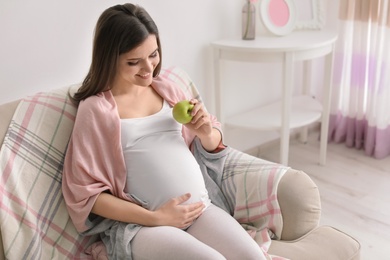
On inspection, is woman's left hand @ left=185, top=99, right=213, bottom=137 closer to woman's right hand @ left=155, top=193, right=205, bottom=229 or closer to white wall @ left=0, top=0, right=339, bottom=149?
woman's right hand @ left=155, top=193, right=205, bottom=229

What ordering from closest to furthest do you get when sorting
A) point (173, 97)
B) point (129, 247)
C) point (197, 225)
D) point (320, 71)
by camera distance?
point (129, 247) < point (197, 225) < point (173, 97) < point (320, 71)

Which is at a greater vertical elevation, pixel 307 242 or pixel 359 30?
pixel 359 30

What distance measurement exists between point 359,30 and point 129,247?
1.95 m

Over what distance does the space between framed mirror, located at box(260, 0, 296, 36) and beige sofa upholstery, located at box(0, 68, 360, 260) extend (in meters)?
1.13

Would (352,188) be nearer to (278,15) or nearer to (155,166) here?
(278,15)

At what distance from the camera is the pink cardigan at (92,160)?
155cm

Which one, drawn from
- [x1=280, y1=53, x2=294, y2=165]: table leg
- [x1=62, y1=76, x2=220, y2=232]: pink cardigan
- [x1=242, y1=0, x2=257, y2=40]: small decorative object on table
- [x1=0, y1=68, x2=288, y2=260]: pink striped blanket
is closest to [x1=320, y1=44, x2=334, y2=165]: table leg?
[x1=280, y1=53, x2=294, y2=165]: table leg

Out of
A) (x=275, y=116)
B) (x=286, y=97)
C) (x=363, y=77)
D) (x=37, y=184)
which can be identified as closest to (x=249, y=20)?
(x=286, y=97)

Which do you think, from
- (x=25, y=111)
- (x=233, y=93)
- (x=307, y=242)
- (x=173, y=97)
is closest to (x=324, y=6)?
(x=233, y=93)

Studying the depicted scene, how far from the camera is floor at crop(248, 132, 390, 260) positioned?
7.63 feet

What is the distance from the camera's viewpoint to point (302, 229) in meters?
1.67

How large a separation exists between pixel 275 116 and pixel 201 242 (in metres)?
1.41

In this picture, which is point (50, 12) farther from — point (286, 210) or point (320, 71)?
point (320, 71)

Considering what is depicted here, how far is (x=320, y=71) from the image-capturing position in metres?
3.21
